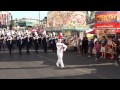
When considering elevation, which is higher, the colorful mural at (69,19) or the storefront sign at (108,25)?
the colorful mural at (69,19)

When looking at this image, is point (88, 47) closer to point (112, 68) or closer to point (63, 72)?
point (112, 68)

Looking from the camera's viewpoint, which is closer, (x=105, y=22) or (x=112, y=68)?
(x=112, y=68)

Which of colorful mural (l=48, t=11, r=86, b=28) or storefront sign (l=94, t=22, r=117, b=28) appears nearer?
storefront sign (l=94, t=22, r=117, b=28)

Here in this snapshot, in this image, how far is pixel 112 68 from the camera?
64.8 ft

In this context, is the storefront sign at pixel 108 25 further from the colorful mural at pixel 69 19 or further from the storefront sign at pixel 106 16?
the colorful mural at pixel 69 19

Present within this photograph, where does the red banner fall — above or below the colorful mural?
below

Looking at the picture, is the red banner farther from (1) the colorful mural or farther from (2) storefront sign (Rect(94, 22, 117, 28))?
(1) the colorful mural

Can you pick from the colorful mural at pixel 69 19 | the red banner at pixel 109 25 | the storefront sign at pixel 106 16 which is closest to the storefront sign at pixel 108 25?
the red banner at pixel 109 25

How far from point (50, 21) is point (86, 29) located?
9.84 m

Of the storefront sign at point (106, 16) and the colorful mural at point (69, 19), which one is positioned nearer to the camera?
the storefront sign at point (106, 16)

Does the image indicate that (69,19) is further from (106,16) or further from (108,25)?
(108,25)

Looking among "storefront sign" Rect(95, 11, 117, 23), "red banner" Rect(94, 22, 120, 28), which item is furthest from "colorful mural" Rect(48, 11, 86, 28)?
"red banner" Rect(94, 22, 120, 28)
